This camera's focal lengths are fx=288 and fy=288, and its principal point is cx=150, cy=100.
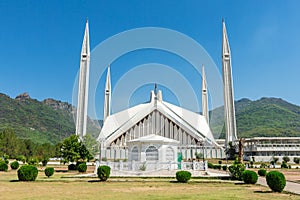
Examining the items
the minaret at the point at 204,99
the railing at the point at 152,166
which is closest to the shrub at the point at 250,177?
the railing at the point at 152,166

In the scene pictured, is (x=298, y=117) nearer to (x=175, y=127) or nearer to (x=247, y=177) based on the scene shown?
(x=175, y=127)

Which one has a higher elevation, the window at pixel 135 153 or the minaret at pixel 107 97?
the minaret at pixel 107 97

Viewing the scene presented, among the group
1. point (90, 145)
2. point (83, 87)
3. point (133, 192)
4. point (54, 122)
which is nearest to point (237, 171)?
point (133, 192)


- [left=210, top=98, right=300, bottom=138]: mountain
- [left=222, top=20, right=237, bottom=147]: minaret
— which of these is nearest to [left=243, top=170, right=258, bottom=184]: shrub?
[left=222, top=20, right=237, bottom=147]: minaret

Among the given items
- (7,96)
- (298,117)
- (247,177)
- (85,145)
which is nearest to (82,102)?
(85,145)

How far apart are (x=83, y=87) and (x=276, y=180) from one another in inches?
1496

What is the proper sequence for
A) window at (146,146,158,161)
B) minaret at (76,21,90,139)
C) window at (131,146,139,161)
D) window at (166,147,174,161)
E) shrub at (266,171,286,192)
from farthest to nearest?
1. minaret at (76,21,90,139)
2. window at (131,146,139,161)
3. window at (166,147,174,161)
4. window at (146,146,158,161)
5. shrub at (266,171,286,192)

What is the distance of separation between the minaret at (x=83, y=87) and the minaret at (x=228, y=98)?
2228 cm

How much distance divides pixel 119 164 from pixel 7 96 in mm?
83061

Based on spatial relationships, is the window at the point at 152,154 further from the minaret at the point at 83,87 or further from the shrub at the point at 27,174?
the minaret at the point at 83,87

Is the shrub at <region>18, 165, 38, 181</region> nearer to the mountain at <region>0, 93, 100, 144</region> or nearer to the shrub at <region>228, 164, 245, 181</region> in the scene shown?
the shrub at <region>228, 164, 245, 181</region>

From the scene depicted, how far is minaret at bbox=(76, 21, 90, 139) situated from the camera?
43188 millimetres

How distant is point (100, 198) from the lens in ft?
30.9

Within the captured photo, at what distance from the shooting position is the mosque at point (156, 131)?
2181 centimetres
